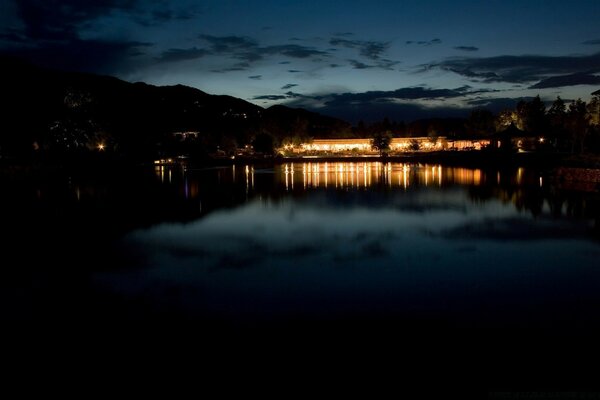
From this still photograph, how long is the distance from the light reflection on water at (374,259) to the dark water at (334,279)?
0.04 meters

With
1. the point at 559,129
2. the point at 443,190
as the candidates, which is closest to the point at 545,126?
the point at 559,129

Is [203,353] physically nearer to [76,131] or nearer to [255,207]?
[255,207]

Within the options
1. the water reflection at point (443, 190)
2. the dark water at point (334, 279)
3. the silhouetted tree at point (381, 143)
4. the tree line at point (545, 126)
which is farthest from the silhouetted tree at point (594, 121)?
the silhouetted tree at point (381, 143)

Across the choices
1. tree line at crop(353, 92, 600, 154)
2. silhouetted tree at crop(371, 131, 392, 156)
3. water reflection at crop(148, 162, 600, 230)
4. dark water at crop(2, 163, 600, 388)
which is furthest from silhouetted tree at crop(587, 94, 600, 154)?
silhouetted tree at crop(371, 131, 392, 156)

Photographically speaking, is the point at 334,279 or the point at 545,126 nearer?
the point at 334,279

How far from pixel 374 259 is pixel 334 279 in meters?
1.62

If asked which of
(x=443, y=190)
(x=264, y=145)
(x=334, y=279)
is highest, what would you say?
(x=264, y=145)

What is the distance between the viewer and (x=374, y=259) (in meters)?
9.63

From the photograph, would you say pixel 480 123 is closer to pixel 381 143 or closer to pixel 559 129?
pixel 381 143

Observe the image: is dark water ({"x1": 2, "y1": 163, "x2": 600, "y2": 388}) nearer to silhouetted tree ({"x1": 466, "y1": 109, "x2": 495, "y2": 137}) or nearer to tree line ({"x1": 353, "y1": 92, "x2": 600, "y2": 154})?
tree line ({"x1": 353, "y1": 92, "x2": 600, "y2": 154})

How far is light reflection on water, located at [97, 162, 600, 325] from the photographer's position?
7.01 meters

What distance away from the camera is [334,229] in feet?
43.3

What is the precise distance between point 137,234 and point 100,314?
6101 mm

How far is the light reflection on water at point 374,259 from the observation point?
7008 mm
